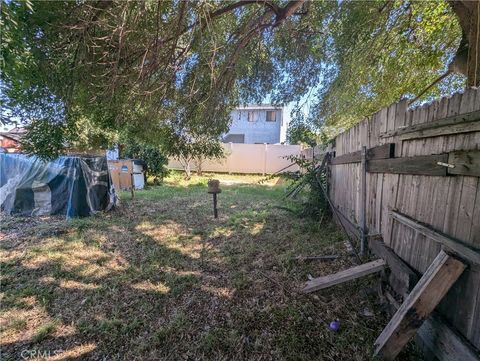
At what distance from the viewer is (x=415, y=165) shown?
1.87 m

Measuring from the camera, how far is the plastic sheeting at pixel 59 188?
5270mm

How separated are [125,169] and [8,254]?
15.1ft

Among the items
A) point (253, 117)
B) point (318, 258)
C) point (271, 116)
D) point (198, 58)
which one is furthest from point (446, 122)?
point (253, 117)

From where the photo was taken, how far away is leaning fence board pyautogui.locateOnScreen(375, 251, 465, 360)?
4.63 ft

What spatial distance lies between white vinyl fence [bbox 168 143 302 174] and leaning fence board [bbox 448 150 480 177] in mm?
12471

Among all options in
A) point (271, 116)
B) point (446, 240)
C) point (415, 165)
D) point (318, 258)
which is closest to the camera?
point (446, 240)

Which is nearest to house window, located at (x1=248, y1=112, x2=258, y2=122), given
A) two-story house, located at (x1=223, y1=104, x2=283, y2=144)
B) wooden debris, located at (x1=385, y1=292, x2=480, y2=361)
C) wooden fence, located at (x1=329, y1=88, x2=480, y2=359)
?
two-story house, located at (x1=223, y1=104, x2=283, y2=144)

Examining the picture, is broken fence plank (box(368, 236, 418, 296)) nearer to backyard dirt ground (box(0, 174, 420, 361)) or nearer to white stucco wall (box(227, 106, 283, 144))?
backyard dirt ground (box(0, 174, 420, 361))

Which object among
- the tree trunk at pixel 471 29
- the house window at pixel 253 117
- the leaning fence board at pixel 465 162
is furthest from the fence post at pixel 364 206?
→ the house window at pixel 253 117

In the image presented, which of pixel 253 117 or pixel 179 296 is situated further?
pixel 253 117

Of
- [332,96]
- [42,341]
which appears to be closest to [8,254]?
[42,341]

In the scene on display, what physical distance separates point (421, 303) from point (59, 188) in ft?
20.7

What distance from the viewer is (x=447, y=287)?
1.42m

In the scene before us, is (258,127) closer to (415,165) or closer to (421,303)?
(415,165)
